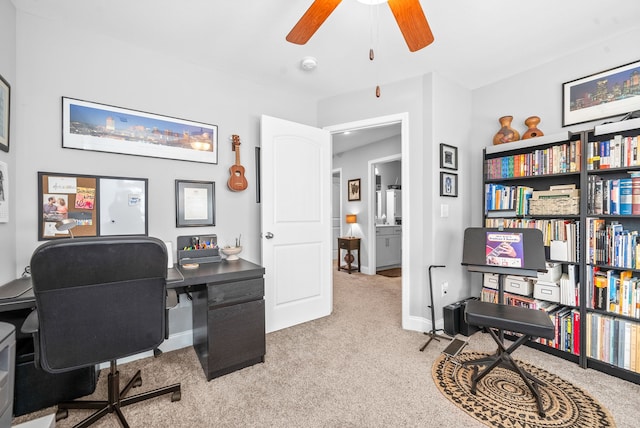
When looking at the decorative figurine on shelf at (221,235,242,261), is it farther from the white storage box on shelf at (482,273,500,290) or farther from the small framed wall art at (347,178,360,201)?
the small framed wall art at (347,178,360,201)

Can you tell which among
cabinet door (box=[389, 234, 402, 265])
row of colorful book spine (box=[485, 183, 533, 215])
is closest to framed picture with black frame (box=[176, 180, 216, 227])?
row of colorful book spine (box=[485, 183, 533, 215])

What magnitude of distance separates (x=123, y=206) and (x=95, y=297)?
110 centimetres

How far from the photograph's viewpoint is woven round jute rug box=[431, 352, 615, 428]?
158 centimetres

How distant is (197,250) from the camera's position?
2.41 meters

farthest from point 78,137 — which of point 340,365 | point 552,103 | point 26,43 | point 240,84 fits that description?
point 552,103

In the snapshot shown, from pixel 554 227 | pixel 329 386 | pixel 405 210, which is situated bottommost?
pixel 329 386

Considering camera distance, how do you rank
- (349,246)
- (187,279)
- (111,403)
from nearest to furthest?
(111,403) → (187,279) → (349,246)

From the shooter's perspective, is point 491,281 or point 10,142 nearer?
point 10,142

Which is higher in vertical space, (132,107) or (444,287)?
(132,107)

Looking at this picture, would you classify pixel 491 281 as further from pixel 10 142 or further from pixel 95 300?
pixel 10 142

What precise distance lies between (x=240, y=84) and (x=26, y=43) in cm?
148

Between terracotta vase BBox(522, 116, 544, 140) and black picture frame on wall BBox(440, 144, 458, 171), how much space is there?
0.58 m

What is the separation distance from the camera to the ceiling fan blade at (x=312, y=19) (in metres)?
1.38

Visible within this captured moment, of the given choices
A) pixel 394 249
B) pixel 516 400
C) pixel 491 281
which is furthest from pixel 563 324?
pixel 394 249
